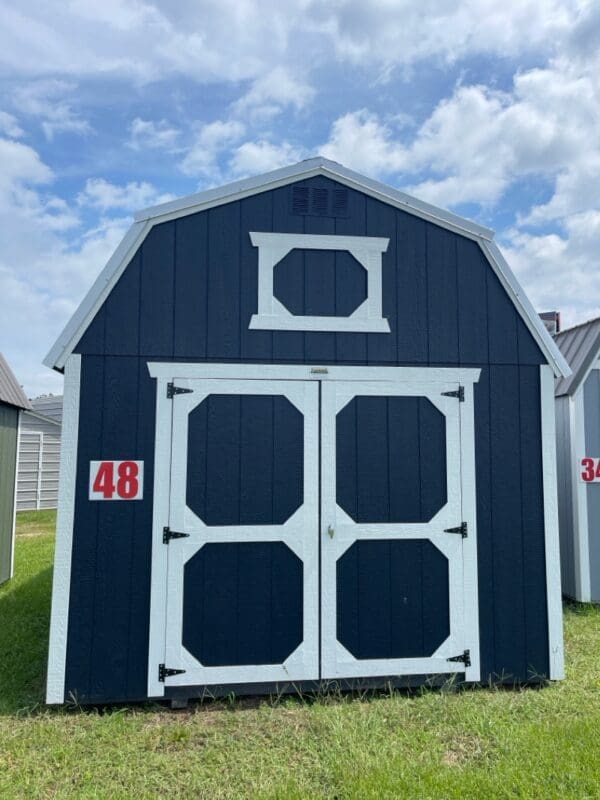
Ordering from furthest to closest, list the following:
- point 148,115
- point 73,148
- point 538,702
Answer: point 73,148 < point 148,115 < point 538,702

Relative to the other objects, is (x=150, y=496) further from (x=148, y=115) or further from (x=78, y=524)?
(x=148, y=115)

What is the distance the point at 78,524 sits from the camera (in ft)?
11.4

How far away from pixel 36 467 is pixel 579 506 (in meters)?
13.0

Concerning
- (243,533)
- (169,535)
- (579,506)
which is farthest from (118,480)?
(579,506)

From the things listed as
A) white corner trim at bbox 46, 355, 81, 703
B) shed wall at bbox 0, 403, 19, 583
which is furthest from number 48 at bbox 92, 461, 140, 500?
shed wall at bbox 0, 403, 19, 583

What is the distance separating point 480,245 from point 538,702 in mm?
3238

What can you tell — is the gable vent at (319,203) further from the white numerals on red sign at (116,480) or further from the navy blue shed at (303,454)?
the white numerals on red sign at (116,480)

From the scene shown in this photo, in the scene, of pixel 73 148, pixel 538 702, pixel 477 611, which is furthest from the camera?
pixel 73 148

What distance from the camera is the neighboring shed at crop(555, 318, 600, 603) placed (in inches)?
232

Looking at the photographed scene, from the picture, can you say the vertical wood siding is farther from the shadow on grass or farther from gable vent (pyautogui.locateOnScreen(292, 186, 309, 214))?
the shadow on grass

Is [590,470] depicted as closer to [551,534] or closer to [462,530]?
[551,534]

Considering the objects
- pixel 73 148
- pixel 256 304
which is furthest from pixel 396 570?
pixel 73 148

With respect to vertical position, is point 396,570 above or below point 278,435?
below

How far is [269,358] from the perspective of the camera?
370 cm
